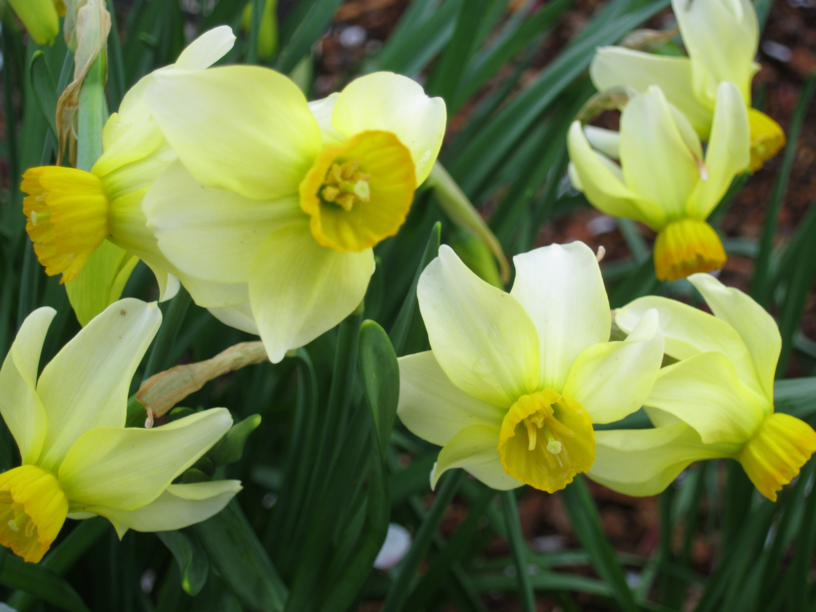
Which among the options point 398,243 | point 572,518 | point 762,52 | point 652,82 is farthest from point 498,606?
point 762,52

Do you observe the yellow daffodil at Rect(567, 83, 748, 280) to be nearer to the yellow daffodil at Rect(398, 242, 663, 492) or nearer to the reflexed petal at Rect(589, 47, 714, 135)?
the reflexed petal at Rect(589, 47, 714, 135)

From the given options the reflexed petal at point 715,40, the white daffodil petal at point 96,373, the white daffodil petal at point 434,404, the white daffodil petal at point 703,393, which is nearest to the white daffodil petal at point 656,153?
the reflexed petal at point 715,40

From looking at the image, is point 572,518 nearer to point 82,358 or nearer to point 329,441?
point 329,441

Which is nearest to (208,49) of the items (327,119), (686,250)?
(327,119)

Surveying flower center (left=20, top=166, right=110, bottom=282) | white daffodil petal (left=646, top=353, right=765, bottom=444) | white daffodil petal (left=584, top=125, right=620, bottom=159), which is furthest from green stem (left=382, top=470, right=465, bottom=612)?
white daffodil petal (left=584, top=125, right=620, bottom=159)

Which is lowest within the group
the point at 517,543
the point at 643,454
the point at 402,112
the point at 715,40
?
the point at 517,543

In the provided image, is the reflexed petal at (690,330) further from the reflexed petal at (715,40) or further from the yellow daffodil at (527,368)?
the reflexed petal at (715,40)

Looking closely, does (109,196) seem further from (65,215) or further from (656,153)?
(656,153)
